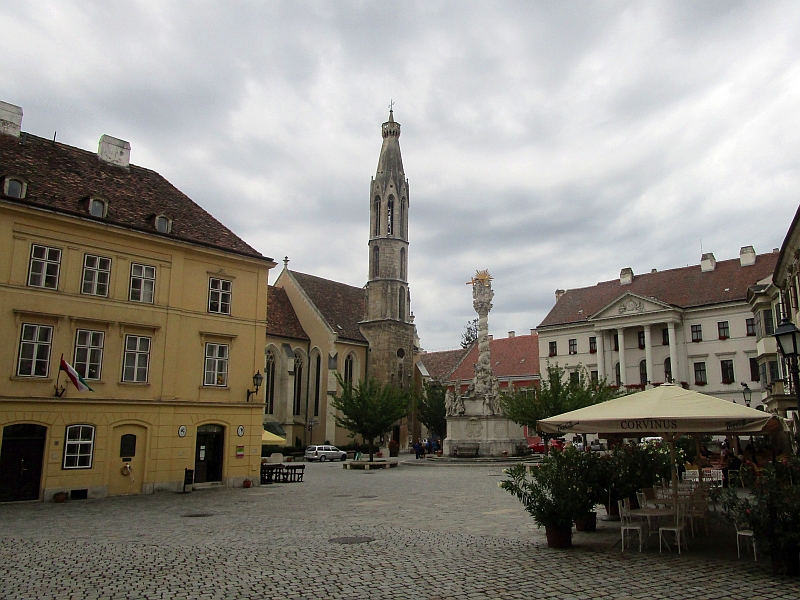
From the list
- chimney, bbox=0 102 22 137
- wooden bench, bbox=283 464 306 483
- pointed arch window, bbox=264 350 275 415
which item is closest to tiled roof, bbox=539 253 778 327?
pointed arch window, bbox=264 350 275 415

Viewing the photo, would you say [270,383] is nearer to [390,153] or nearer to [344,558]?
[390,153]

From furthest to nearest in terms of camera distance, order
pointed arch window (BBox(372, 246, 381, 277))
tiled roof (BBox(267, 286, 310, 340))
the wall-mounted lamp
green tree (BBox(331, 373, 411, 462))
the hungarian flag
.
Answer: pointed arch window (BBox(372, 246, 381, 277)), tiled roof (BBox(267, 286, 310, 340)), green tree (BBox(331, 373, 411, 462)), the wall-mounted lamp, the hungarian flag

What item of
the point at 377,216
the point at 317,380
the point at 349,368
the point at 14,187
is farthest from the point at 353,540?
the point at 377,216

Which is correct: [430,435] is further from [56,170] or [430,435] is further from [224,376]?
[56,170]

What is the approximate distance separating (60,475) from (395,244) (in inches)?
1589

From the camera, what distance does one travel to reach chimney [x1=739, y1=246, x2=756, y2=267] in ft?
169

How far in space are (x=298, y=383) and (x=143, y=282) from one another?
102 ft

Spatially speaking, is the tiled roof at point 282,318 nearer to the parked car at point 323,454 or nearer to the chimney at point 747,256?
the parked car at point 323,454

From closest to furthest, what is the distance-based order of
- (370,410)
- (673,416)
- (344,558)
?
(673,416)
(344,558)
(370,410)

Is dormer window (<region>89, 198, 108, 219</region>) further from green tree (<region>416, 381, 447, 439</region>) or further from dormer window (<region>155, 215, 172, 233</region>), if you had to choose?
green tree (<region>416, 381, 447, 439</region>)

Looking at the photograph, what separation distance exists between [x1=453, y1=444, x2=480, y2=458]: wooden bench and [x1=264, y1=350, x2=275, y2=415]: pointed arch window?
58.7 ft

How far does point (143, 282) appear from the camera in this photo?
22.8 m

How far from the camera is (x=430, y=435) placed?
63.3 metres

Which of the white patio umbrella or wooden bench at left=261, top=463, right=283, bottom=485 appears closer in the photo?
the white patio umbrella
